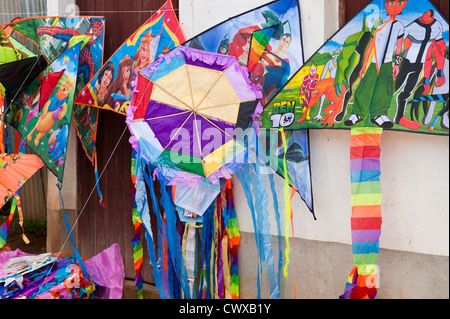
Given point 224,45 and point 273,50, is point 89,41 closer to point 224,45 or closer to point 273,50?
point 224,45

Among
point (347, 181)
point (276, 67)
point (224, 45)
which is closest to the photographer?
point (347, 181)

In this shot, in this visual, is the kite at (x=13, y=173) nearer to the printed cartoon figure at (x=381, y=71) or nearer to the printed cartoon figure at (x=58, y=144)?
the printed cartoon figure at (x=58, y=144)

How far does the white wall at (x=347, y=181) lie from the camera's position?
9.27 feet

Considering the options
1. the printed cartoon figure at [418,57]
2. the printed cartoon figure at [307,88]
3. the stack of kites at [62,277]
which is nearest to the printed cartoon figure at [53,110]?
the stack of kites at [62,277]

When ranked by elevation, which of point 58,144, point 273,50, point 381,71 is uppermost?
point 273,50

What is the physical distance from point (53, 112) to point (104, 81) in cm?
47

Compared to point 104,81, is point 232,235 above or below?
below

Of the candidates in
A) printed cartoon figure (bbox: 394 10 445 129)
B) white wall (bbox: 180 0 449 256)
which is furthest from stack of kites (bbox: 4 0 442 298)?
white wall (bbox: 180 0 449 256)

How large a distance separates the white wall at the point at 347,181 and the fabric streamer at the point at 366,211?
218mm

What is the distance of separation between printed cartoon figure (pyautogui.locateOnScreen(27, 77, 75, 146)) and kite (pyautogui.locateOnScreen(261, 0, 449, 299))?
176cm

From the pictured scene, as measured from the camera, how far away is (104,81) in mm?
3812

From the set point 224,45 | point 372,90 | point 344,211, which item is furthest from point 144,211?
point 372,90

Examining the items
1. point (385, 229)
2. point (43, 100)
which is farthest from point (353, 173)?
point (43, 100)

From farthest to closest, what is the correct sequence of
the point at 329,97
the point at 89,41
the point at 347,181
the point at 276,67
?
1. the point at 89,41
2. the point at 276,67
3. the point at 347,181
4. the point at 329,97
